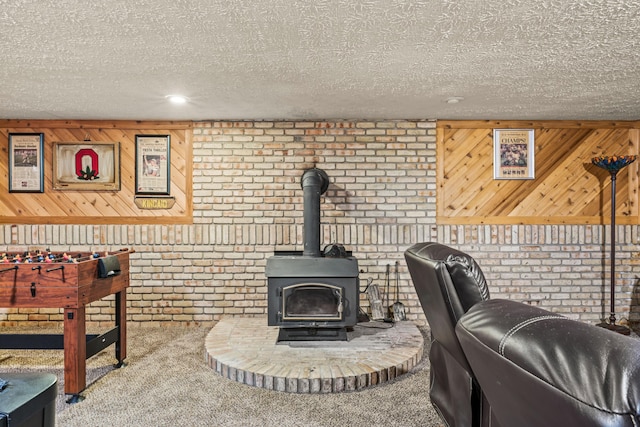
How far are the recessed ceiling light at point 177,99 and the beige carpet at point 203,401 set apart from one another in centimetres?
224

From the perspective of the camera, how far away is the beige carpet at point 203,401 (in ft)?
8.50

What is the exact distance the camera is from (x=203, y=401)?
285 centimetres

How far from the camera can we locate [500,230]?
182 inches

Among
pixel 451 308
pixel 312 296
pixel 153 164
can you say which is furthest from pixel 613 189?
pixel 153 164

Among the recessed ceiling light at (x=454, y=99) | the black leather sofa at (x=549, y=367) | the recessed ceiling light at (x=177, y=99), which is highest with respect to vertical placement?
the recessed ceiling light at (x=454, y=99)

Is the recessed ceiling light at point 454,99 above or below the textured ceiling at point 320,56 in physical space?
above

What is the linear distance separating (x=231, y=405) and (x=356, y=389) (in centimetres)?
87

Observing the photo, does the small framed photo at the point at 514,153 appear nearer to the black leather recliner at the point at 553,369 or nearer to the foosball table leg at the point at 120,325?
the foosball table leg at the point at 120,325

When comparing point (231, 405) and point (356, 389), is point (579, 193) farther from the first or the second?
point (231, 405)

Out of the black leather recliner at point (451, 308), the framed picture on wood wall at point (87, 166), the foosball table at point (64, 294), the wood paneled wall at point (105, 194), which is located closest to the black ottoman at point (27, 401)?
the foosball table at point (64, 294)

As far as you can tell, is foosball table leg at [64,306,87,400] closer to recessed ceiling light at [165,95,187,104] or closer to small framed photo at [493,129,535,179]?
recessed ceiling light at [165,95,187,104]

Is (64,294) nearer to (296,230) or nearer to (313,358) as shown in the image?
(313,358)

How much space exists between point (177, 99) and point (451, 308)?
9.80ft

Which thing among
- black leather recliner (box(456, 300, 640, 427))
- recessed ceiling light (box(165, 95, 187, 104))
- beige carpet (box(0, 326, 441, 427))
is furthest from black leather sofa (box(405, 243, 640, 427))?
recessed ceiling light (box(165, 95, 187, 104))
